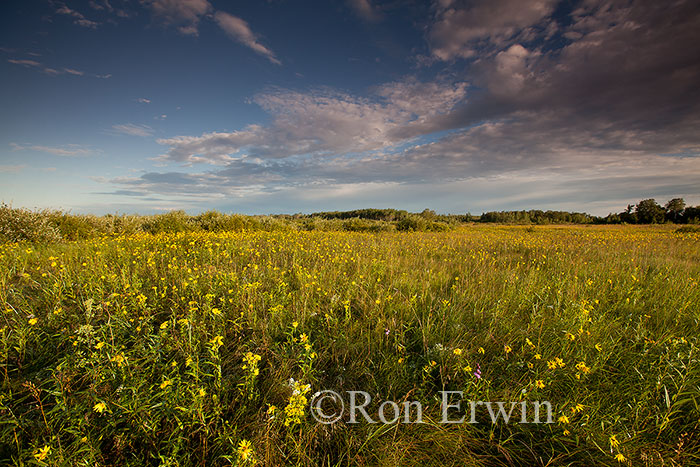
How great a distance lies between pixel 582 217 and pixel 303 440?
63.2m

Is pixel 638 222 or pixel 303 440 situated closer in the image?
pixel 303 440

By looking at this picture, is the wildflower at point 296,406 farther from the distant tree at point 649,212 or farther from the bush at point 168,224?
the distant tree at point 649,212

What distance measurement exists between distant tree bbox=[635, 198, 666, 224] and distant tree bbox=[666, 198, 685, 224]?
25.5 inches

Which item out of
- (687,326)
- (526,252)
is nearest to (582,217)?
(526,252)

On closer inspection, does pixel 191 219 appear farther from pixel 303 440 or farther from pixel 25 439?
pixel 303 440

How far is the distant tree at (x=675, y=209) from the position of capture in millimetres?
37219

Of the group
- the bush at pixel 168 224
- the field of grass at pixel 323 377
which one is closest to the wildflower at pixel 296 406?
the field of grass at pixel 323 377

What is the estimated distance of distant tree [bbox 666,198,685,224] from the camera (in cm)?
3722

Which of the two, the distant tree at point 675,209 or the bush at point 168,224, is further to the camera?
the distant tree at point 675,209

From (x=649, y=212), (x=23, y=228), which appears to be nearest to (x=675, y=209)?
(x=649, y=212)

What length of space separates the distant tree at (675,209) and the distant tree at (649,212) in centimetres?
65

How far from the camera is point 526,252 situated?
9.20 metres

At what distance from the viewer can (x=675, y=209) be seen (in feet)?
124

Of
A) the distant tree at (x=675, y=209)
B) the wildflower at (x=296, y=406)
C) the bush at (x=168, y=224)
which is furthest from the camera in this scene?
the distant tree at (x=675, y=209)
